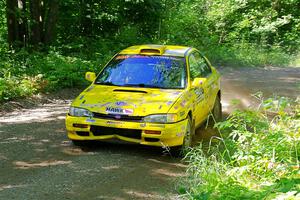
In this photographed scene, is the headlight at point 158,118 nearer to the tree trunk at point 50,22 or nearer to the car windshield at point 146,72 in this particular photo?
the car windshield at point 146,72

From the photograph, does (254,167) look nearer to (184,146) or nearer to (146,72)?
(184,146)

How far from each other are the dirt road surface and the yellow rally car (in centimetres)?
35

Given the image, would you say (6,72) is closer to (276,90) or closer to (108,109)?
(108,109)

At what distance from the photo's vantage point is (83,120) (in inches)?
277

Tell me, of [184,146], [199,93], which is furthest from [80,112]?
[199,93]

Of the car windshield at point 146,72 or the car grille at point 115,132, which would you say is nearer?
the car grille at point 115,132

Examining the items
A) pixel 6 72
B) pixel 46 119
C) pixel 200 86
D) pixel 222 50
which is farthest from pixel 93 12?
pixel 200 86

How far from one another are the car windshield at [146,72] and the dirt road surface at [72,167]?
1.14 m

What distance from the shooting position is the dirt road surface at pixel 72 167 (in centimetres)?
559

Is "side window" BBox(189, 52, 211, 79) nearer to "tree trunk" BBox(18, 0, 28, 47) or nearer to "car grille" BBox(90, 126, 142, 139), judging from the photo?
"car grille" BBox(90, 126, 142, 139)

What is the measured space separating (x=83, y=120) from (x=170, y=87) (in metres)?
1.63

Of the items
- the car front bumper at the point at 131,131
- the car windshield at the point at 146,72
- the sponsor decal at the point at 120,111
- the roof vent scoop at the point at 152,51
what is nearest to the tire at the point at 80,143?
the car front bumper at the point at 131,131

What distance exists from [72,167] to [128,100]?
1373 millimetres

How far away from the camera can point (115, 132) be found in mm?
6934
